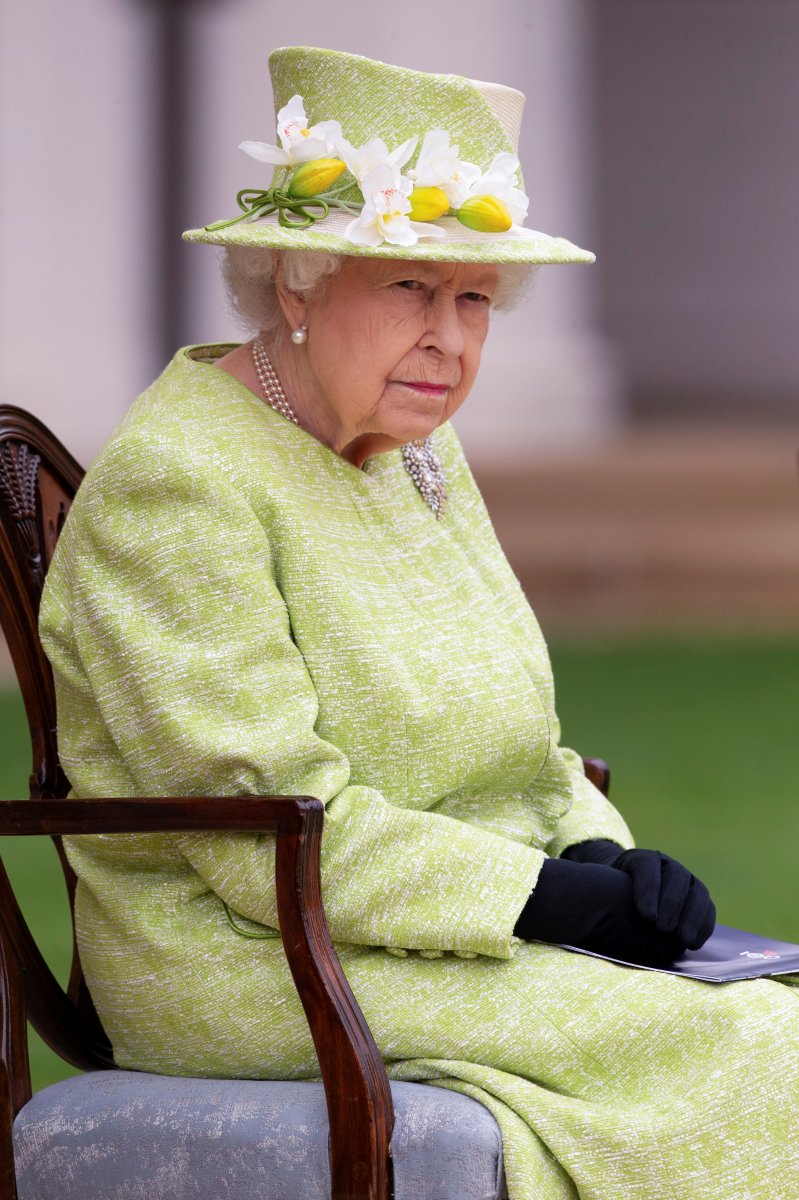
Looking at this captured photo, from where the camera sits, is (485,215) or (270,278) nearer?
(485,215)

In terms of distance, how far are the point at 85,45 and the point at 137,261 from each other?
145 centimetres

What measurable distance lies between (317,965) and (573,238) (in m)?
12.0

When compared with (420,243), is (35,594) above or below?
below

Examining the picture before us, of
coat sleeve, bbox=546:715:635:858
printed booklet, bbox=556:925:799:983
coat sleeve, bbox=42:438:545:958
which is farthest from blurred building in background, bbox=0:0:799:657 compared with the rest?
coat sleeve, bbox=42:438:545:958

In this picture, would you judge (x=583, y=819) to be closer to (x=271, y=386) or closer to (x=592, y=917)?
(x=592, y=917)

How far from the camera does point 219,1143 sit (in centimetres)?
181

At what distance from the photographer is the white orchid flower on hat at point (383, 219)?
1.97 meters

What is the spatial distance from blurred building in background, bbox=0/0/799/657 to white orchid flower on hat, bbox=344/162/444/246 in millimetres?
6599

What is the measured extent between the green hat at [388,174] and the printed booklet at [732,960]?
32.2 inches

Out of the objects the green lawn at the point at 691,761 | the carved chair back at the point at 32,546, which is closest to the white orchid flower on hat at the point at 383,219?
the carved chair back at the point at 32,546

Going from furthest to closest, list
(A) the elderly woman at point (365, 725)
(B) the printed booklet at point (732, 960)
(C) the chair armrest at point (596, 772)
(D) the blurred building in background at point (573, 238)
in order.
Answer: (D) the blurred building in background at point (573, 238) < (C) the chair armrest at point (596, 772) < (B) the printed booklet at point (732, 960) < (A) the elderly woman at point (365, 725)

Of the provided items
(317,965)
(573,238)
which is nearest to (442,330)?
(317,965)

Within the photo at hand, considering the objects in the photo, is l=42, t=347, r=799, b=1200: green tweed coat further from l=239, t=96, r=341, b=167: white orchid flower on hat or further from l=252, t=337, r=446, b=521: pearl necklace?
l=239, t=96, r=341, b=167: white orchid flower on hat

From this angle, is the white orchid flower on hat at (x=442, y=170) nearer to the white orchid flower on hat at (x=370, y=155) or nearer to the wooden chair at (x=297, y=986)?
the white orchid flower on hat at (x=370, y=155)
